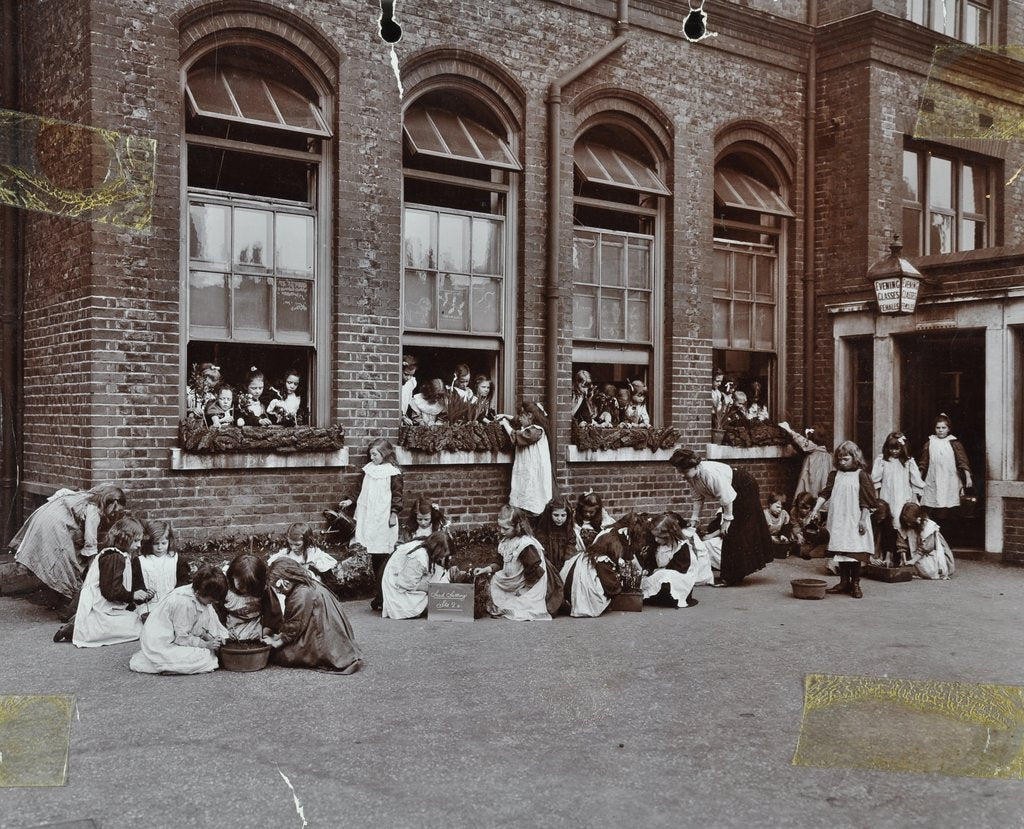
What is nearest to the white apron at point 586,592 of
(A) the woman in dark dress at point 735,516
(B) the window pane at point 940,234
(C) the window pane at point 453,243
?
(A) the woman in dark dress at point 735,516

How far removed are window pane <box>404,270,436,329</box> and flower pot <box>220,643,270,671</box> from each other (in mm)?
4830

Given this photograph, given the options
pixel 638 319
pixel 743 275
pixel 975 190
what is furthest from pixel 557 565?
pixel 975 190

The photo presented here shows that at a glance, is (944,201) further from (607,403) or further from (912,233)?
(607,403)

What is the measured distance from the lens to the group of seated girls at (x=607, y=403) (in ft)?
40.0

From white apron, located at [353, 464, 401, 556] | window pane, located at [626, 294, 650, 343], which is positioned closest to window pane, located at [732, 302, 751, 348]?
window pane, located at [626, 294, 650, 343]

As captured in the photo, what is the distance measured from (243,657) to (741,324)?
8.94 m

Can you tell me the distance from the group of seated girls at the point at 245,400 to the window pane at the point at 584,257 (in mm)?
3694

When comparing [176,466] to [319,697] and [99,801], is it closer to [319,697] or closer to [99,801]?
[319,697]

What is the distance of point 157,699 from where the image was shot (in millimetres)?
6188

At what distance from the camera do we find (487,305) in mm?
11477

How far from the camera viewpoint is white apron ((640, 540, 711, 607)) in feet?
30.9

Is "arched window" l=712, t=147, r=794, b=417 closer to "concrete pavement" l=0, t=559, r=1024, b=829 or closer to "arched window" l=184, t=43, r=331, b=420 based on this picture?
"concrete pavement" l=0, t=559, r=1024, b=829

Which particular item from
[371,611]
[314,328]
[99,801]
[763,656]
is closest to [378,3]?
[314,328]

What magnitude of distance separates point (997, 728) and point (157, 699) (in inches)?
191
